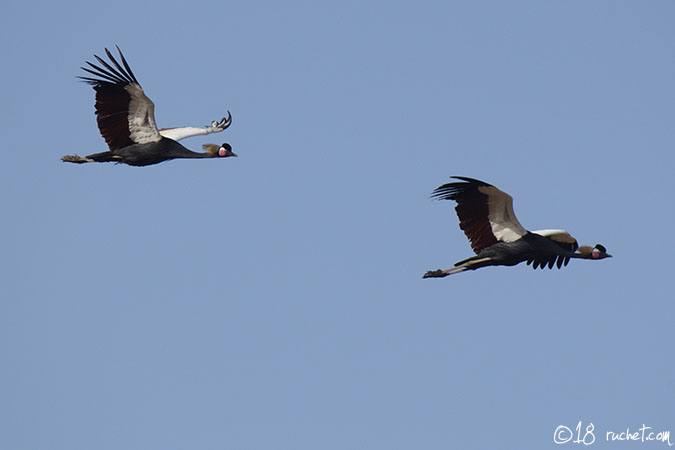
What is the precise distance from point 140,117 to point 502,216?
7305mm

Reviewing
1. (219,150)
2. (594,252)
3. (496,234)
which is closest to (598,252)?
(594,252)

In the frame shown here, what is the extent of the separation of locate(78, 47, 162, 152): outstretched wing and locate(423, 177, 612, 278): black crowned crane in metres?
6.03

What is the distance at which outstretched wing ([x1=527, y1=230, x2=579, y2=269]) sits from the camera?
24.1 m

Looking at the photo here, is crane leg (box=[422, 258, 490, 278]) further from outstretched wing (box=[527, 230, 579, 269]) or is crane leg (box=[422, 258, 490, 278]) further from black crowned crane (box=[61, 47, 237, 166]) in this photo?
black crowned crane (box=[61, 47, 237, 166])

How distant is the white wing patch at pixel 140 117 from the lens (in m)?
24.9

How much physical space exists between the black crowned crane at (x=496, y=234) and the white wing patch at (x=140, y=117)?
5930 mm

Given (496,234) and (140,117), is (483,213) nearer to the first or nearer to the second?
(496,234)

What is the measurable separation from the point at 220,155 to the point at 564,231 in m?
7.25

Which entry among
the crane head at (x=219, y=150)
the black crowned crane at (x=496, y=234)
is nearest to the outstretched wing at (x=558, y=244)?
the black crowned crane at (x=496, y=234)

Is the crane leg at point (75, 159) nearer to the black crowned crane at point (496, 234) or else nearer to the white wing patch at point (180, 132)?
the white wing patch at point (180, 132)

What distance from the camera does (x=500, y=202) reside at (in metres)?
23.3

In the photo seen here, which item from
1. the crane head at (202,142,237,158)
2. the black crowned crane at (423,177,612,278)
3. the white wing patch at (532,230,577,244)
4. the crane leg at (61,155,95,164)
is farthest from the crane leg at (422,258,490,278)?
the crane leg at (61,155,95,164)

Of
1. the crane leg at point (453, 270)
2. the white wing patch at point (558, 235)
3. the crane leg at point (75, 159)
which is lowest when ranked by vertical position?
the crane leg at point (453, 270)

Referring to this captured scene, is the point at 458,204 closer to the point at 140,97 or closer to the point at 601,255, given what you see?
the point at 601,255
